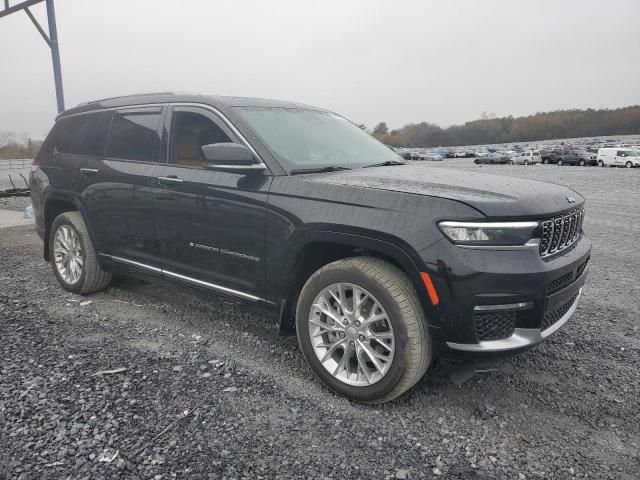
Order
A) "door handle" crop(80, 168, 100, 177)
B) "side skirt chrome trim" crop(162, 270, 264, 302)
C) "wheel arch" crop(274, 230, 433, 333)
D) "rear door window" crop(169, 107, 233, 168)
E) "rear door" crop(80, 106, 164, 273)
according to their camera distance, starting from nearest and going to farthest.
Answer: "wheel arch" crop(274, 230, 433, 333) → "side skirt chrome trim" crop(162, 270, 264, 302) → "rear door window" crop(169, 107, 233, 168) → "rear door" crop(80, 106, 164, 273) → "door handle" crop(80, 168, 100, 177)

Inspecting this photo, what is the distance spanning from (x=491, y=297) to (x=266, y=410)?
4.73 ft

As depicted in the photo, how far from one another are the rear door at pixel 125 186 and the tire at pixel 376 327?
163cm

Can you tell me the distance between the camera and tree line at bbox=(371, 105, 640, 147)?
120 metres

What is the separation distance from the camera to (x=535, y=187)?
3039 mm

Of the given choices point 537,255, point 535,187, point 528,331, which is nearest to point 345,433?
point 528,331

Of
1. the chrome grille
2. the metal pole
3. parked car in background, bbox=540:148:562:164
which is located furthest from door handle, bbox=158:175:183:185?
parked car in background, bbox=540:148:562:164

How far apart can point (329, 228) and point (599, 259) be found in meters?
5.21

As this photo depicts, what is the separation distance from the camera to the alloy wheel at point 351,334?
9.29 feet

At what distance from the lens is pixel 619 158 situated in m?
39.3

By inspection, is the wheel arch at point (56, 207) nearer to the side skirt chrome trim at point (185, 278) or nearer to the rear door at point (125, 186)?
the rear door at point (125, 186)

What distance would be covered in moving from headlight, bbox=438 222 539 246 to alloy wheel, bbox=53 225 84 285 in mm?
3745

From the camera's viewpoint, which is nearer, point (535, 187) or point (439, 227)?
point (439, 227)

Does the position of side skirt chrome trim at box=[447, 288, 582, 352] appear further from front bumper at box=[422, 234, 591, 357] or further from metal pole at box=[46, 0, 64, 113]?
metal pole at box=[46, 0, 64, 113]

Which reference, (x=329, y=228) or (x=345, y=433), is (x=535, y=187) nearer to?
(x=329, y=228)
